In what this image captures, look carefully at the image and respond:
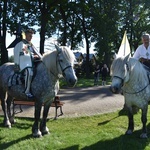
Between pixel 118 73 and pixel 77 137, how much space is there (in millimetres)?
2236

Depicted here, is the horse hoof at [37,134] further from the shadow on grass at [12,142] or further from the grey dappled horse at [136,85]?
the grey dappled horse at [136,85]

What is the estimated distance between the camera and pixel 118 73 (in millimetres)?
5879

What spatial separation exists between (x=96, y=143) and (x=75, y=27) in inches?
1218

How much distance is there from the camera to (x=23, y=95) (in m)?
7.36

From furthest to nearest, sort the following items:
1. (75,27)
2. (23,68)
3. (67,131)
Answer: (75,27)
(67,131)
(23,68)

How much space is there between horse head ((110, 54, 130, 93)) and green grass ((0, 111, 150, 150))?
5.00 ft

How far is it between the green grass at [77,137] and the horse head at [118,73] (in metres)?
1.52

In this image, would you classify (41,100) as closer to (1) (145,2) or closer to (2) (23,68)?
(2) (23,68)

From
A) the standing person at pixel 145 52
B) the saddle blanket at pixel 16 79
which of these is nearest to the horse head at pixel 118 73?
the standing person at pixel 145 52

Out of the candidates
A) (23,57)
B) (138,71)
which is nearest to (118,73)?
(138,71)

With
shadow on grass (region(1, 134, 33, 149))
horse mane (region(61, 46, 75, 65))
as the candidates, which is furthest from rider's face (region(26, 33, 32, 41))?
shadow on grass (region(1, 134, 33, 149))

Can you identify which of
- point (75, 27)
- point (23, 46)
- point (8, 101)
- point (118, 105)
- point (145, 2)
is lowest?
point (118, 105)

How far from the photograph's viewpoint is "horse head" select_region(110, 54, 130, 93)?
583 cm

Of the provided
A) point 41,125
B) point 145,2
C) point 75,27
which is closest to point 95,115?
point 41,125
